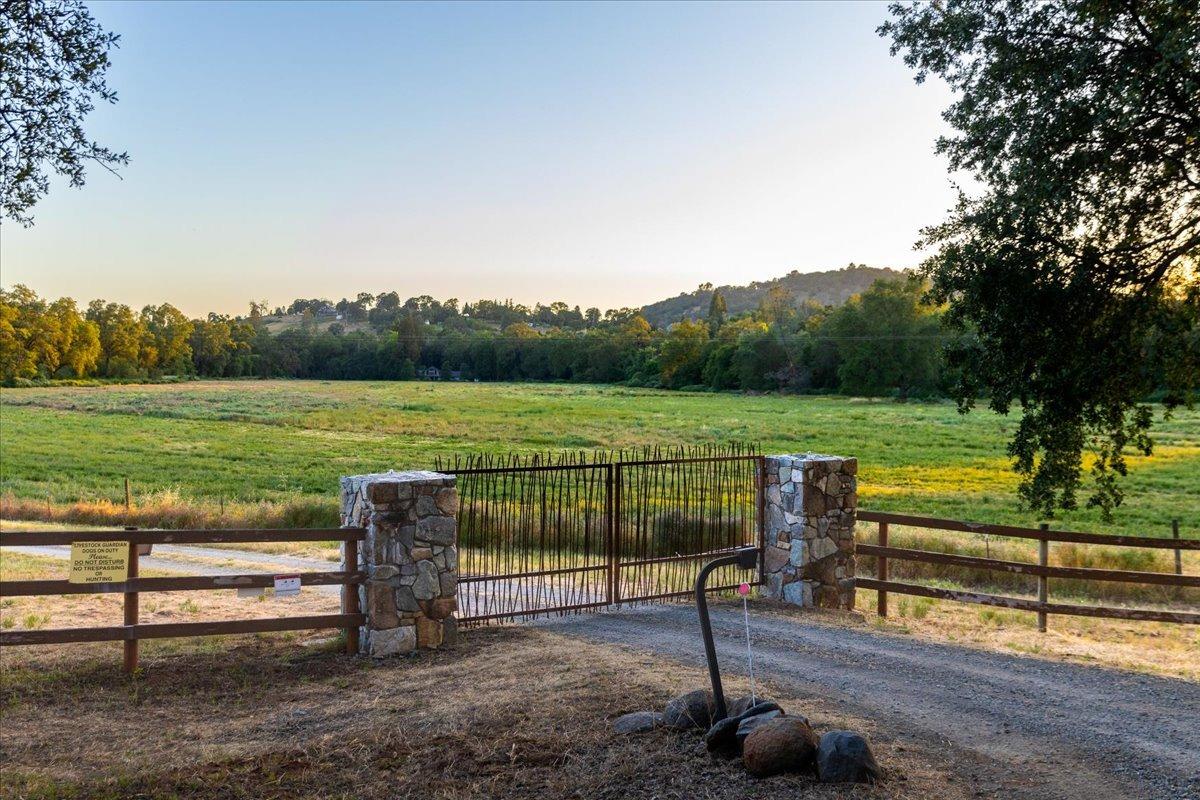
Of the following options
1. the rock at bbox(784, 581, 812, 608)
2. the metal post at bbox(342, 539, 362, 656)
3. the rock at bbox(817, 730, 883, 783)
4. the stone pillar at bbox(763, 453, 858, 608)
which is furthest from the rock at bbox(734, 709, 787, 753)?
the rock at bbox(784, 581, 812, 608)

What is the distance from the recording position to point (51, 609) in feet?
40.1

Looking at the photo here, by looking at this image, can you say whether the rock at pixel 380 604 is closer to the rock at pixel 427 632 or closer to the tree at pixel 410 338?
the rock at pixel 427 632

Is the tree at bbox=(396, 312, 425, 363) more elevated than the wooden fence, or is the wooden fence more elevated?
the tree at bbox=(396, 312, 425, 363)

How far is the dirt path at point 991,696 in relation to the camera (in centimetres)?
618

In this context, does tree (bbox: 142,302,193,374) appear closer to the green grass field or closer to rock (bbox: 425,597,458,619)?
the green grass field

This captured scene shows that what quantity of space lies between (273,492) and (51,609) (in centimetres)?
1823

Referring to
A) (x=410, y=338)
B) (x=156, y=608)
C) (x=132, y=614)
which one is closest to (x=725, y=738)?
(x=132, y=614)

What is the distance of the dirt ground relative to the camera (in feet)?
19.4

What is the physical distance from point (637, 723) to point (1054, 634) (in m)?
8.41

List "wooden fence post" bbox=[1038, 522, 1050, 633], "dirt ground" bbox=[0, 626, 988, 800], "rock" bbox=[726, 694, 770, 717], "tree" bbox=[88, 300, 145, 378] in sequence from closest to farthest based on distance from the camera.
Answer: "dirt ground" bbox=[0, 626, 988, 800], "rock" bbox=[726, 694, 770, 717], "wooden fence post" bbox=[1038, 522, 1050, 633], "tree" bbox=[88, 300, 145, 378]

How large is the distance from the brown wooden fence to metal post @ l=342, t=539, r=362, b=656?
0.01 metres

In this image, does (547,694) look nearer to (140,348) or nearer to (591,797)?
(591,797)

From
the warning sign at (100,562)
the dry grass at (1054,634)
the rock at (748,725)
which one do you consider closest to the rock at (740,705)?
the rock at (748,725)

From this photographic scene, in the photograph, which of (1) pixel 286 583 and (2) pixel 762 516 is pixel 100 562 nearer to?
(1) pixel 286 583
